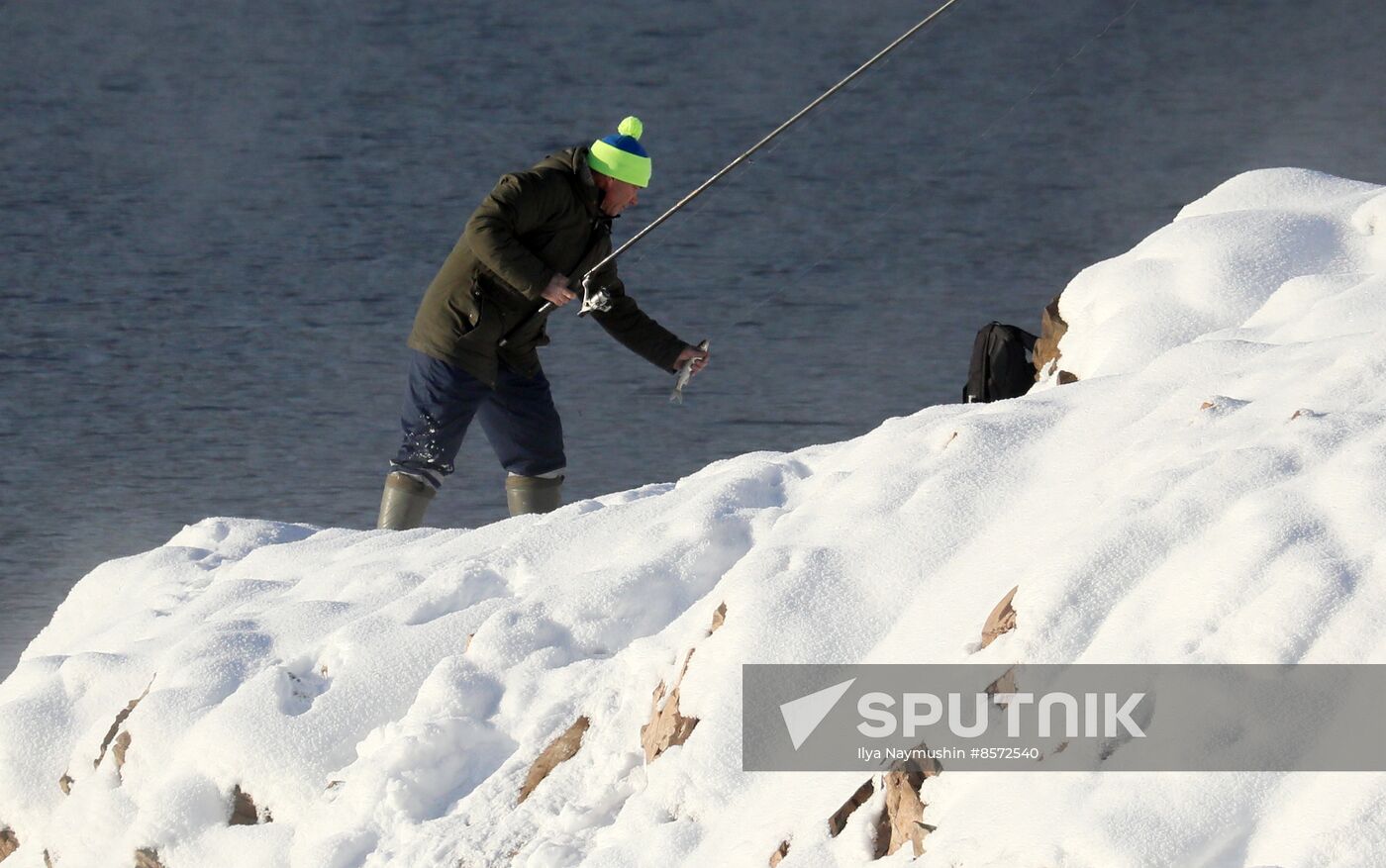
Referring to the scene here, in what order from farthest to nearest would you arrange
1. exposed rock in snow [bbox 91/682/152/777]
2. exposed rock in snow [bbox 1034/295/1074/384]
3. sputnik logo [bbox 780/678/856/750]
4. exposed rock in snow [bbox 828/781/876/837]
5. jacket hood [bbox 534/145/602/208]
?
1. jacket hood [bbox 534/145/602/208]
2. exposed rock in snow [bbox 1034/295/1074/384]
3. exposed rock in snow [bbox 91/682/152/777]
4. sputnik logo [bbox 780/678/856/750]
5. exposed rock in snow [bbox 828/781/876/837]

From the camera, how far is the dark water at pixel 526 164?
26.8 ft

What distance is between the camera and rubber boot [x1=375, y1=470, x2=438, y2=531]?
614cm

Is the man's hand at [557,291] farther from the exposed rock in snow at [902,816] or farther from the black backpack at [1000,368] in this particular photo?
the exposed rock in snow at [902,816]

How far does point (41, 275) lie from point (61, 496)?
330cm

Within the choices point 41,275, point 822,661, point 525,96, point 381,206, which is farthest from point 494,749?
point 525,96

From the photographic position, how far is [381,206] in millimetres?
12172

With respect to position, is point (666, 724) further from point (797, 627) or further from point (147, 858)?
point (147, 858)

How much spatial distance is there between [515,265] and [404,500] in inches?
34.3

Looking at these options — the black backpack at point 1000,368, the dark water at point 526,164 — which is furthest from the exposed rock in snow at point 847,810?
the dark water at point 526,164

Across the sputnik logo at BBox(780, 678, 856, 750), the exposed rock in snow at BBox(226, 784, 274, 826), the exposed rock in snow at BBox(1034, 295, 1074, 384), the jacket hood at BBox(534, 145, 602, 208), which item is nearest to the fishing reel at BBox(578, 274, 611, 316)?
the jacket hood at BBox(534, 145, 602, 208)

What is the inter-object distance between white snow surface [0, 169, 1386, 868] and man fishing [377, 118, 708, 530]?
31.1 inches

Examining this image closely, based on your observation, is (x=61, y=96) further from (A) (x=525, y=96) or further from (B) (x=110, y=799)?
(B) (x=110, y=799)

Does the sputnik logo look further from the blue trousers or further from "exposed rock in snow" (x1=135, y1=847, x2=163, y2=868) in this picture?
the blue trousers

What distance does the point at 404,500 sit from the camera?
242 inches
